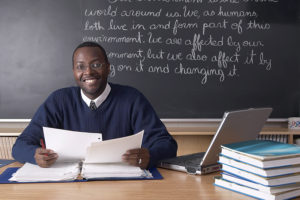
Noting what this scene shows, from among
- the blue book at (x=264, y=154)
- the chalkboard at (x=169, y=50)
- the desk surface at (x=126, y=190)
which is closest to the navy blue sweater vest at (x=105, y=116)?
the desk surface at (x=126, y=190)

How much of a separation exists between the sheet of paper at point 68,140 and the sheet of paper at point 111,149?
0.09 metres

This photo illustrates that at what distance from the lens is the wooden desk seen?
4.09ft

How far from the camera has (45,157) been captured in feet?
5.08

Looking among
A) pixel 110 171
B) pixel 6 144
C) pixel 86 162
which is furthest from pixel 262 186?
pixel 6 144

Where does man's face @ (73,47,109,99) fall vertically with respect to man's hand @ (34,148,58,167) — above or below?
above

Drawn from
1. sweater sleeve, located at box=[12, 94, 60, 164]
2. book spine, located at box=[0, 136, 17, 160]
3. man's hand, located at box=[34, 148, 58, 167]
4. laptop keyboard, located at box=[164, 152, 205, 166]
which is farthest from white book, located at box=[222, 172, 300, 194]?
book spine, located at box=[0, 136, 17, 160]

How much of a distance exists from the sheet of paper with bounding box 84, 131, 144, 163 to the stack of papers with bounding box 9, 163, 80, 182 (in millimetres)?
79

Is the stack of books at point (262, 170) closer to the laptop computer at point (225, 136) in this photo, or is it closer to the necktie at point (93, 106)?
the laptop computer at point (225, 136)

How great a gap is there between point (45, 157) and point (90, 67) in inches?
24.6

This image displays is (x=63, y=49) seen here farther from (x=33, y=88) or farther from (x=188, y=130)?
(x=188, y=130)

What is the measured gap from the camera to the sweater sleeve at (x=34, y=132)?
1711 millimetres

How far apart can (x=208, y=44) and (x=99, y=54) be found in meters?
1.61

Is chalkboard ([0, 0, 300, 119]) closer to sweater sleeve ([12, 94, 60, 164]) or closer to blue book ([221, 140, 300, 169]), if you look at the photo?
sweater sleeve ([12, 94, 60, 164])

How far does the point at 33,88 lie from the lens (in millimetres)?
3371
